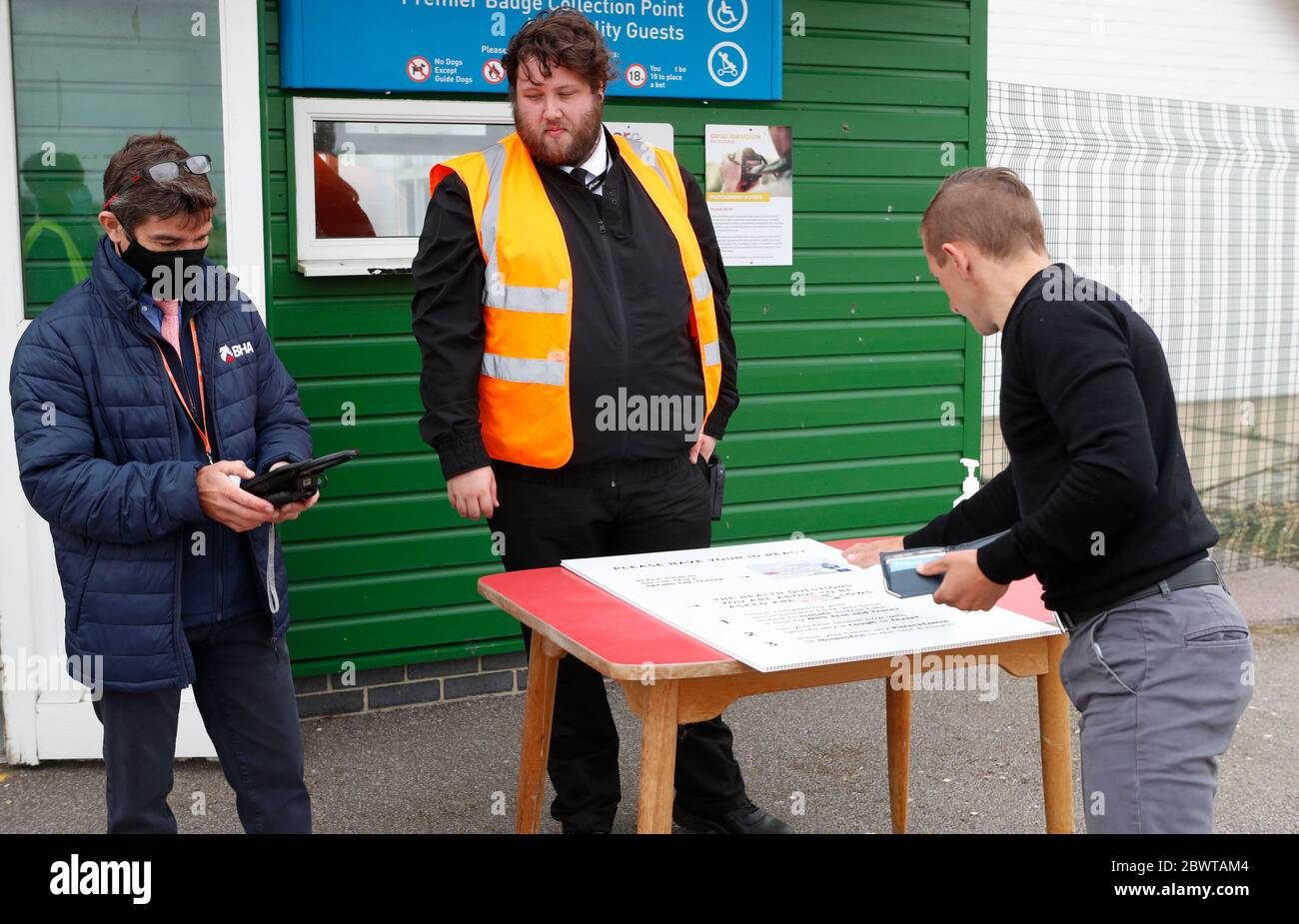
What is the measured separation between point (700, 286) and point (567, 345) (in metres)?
0.48

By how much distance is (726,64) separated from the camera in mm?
5336

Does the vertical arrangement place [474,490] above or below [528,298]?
below

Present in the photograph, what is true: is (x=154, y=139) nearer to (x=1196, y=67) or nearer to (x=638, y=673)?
(x=638, y=673)

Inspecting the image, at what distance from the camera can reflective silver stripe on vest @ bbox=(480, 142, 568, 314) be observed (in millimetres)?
3594

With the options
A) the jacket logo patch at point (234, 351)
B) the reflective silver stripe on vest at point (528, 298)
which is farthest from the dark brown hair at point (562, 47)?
the jacket logo patch at point (234, 351)

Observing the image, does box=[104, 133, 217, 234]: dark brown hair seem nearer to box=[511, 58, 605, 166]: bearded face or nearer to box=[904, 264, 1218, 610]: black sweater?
box=[511, 58, 605, 166]: bearded face

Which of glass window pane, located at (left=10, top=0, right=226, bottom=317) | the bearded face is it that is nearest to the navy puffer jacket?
the bearded face

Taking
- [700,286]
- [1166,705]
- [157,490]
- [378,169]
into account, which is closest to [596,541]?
[700,286]

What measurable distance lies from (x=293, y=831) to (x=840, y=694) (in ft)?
9.29

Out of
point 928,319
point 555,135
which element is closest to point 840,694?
point 928,319

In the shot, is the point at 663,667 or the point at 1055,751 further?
the point at 1055,751

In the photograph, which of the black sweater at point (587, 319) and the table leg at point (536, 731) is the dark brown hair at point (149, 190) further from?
the table leg at point (536, 731)

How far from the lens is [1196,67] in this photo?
48.2 ft

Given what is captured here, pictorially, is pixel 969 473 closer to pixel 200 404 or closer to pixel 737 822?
pixel 737 822
